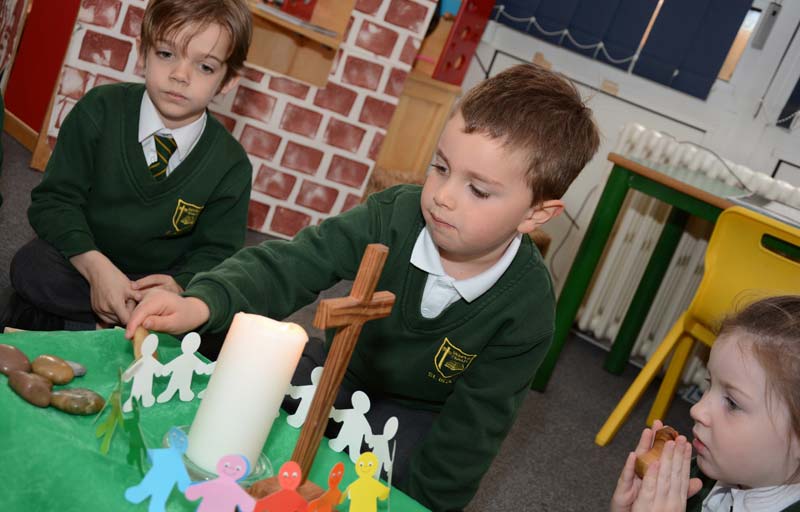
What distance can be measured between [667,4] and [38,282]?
2.56 metres

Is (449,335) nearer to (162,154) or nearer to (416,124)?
(162,154)

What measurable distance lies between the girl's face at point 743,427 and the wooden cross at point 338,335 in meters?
0.52

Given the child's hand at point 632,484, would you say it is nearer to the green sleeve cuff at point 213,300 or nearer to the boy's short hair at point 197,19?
the green sleeve cuff at point 213,300

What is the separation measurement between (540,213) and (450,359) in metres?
0.26

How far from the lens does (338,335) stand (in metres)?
0.72

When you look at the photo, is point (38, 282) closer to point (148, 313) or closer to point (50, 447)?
point (148, 313)

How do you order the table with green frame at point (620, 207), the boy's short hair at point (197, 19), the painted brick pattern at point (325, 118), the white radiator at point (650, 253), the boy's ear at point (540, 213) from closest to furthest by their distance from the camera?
the boy's ear at point (540, 213) → the boy's short hair at point (197, 19) → the table with green frame at point (620, 207) → the painted brick pattern at point (325, 118) → the white radiator at point (650, 253)

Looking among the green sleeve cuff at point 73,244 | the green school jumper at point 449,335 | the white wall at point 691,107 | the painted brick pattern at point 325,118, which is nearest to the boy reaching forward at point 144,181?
the green sleeve cuff at point 73,244

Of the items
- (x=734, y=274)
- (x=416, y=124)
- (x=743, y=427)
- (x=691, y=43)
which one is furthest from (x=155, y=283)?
(x=691, y=43)

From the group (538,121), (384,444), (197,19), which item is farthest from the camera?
(197,19)

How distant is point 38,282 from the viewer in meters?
1.61

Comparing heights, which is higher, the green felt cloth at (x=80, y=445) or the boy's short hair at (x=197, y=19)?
the boy's short hair at (x=197, y=19)

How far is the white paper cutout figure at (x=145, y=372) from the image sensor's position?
0.79 meters

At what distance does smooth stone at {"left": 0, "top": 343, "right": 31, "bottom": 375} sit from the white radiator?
8.44 ft
